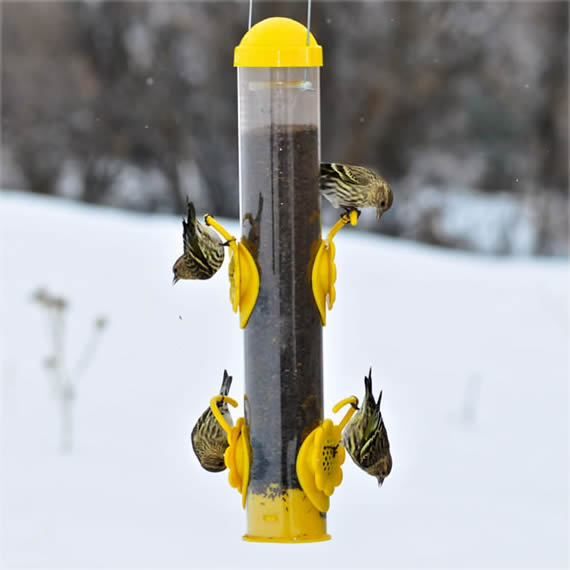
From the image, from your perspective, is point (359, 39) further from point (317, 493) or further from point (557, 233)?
point (317, 493)

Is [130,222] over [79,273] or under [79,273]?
over

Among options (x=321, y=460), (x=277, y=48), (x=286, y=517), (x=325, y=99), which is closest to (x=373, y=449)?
(x=321, y=460)

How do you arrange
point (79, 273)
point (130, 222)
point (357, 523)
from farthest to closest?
point (130, 222)
point (79, 273)
point (357, 523)

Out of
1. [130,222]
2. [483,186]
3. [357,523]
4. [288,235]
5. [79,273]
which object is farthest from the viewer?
[483,186]

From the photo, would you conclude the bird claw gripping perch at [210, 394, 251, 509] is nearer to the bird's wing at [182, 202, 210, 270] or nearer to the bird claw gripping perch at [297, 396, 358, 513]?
the bird claw gripping perch at [297, 396, 358, 513]

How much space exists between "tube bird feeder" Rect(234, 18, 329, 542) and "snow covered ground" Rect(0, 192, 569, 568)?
109cm

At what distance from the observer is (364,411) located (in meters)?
2.98

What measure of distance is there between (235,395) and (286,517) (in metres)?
2.52

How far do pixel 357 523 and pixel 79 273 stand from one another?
2.85 m

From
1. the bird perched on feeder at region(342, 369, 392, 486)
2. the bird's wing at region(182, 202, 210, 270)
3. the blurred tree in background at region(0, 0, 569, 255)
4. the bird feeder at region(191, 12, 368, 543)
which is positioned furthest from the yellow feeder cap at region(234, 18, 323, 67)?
the blurred tree in background at region(0, 0, 569, 255)

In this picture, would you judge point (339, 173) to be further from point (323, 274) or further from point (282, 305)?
point (282, 305)

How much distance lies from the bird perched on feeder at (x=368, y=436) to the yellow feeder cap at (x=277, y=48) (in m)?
0.77

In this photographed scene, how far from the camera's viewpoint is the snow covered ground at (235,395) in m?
4.75

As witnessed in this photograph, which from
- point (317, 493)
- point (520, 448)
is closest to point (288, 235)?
point (317, 493)
